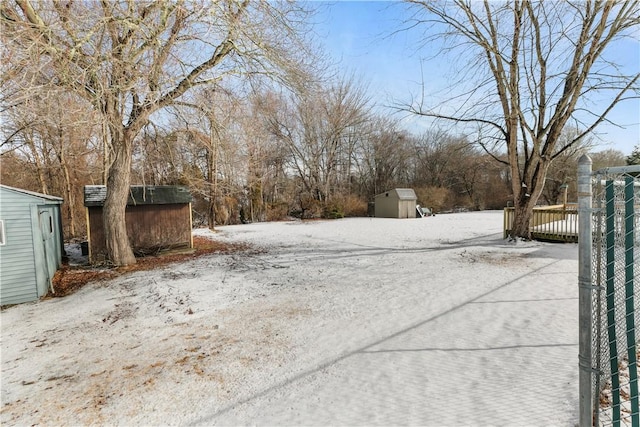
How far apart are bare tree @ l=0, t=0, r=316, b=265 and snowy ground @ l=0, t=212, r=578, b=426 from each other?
3842 millimetres

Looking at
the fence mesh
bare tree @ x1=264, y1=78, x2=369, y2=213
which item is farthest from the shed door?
bare tree @ x1=264, y1=78, x2=369, y2=213

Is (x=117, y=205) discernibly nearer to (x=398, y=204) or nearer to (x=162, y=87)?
(x=162, y=87)

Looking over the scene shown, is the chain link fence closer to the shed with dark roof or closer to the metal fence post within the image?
the metal fence post

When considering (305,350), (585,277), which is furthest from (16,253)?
(585,277)

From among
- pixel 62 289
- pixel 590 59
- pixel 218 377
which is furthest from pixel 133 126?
pixel 590 59

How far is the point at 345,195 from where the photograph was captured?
95.3 ft

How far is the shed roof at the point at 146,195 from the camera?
9.30 meters

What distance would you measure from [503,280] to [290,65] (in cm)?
684

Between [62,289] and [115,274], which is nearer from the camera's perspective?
[62,289]

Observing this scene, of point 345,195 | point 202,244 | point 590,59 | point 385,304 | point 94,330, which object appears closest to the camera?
point 94,330

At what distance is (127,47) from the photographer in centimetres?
662

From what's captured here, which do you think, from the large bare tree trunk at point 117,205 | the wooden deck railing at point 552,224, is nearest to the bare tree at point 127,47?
the large bare tree trunk at point 117,205

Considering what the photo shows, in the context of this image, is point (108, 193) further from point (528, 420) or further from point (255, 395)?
point (528, 420)

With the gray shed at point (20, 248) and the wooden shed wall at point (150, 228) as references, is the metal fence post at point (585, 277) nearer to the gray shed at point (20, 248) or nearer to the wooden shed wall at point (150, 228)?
the gray shed at point (20, 248)
